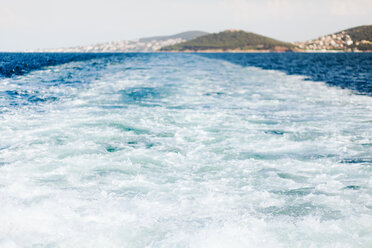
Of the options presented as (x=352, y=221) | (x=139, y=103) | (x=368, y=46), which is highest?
(x=368, y=46)

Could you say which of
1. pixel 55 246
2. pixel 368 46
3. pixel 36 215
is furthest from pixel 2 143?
pixel 368 46

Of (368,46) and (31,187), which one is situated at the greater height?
(368,46)

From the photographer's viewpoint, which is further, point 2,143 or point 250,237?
point 2,143

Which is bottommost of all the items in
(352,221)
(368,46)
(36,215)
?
(352,221)

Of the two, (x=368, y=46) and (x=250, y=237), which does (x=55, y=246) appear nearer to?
(x=250, y=237)

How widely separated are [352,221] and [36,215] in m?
4.83

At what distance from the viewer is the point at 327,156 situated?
752cm

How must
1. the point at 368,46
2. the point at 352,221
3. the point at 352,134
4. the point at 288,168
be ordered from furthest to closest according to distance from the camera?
the point at 368,46 → the point at 352,134 → the point at 288,168 → the point at 352,221

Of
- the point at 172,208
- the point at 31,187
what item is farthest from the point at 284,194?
the point at 31,187

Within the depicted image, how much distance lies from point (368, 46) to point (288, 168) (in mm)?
220916

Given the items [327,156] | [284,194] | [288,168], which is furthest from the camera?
[327,156]

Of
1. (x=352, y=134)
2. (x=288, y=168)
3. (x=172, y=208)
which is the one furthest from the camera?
(x=352, y=134)

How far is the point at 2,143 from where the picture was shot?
8.35 m

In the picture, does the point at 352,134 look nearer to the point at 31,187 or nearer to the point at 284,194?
the point at 284,194
